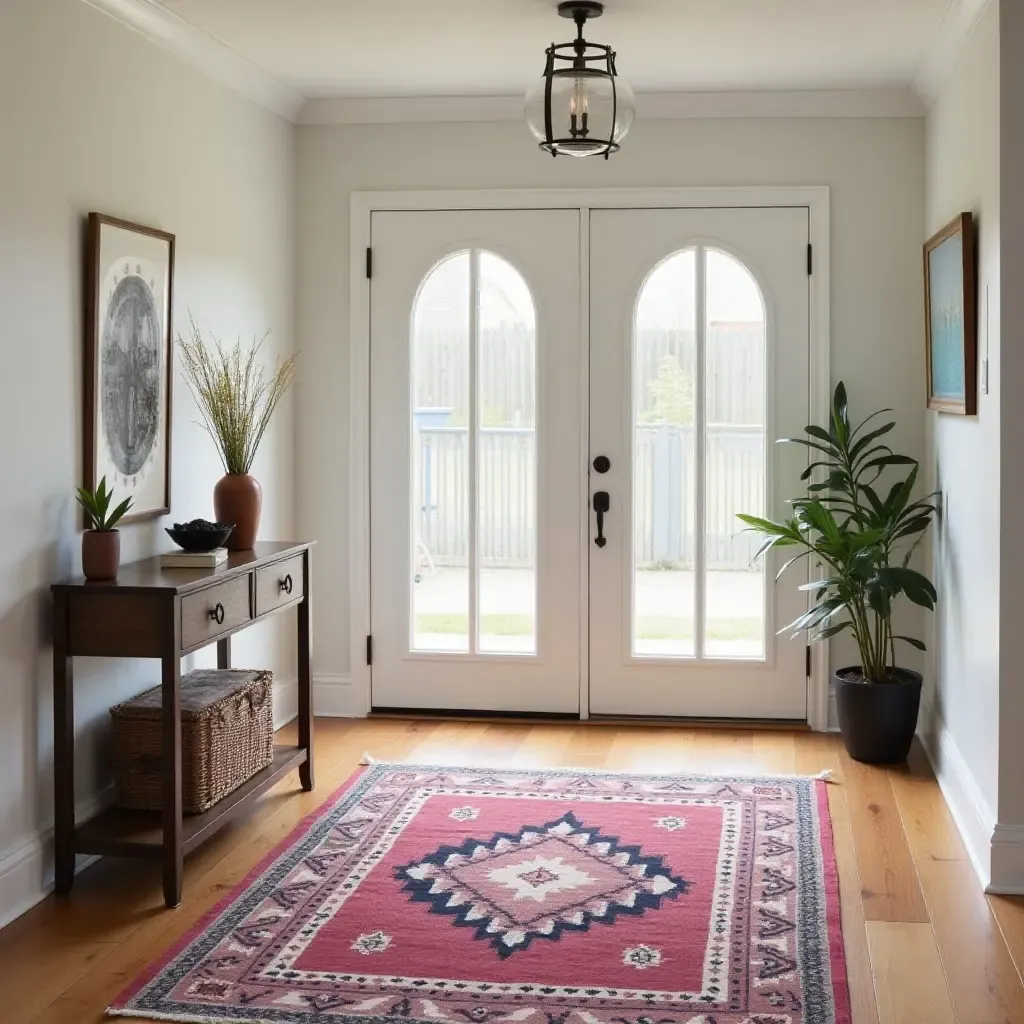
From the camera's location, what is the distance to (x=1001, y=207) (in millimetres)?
3527

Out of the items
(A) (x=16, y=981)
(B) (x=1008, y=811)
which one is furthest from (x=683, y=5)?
(A) (x=16, y=981)

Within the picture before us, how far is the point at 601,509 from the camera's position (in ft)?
17.5

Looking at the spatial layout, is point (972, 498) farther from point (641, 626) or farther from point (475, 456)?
point (475, 456)

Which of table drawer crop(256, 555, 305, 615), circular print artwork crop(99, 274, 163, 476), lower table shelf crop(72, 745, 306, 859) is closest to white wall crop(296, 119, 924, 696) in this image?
table drawer crop(256, 555, 305, 615)

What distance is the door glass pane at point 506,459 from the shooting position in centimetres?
535

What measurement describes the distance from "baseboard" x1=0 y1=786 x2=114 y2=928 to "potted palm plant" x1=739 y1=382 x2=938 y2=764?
2.53 metres

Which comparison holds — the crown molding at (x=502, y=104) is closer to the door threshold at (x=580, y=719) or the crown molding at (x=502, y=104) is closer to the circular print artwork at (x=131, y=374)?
the circular print artwork at (x=131, y=374)

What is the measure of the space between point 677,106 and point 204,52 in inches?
71.0

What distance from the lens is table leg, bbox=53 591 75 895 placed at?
11.2 feet

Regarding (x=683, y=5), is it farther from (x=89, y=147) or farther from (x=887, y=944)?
(x=887, y=944)

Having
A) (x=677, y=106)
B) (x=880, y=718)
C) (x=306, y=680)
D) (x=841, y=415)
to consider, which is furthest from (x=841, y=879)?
(x=677, y=106)

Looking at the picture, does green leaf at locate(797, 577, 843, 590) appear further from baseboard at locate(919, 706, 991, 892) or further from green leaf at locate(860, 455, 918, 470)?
baseboard at locate(919, 706, 991, 892)

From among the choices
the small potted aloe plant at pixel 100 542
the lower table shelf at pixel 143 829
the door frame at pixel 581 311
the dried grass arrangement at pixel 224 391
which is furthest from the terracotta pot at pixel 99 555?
the door frame at pixel 581 311

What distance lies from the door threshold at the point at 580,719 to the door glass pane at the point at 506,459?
28cm
